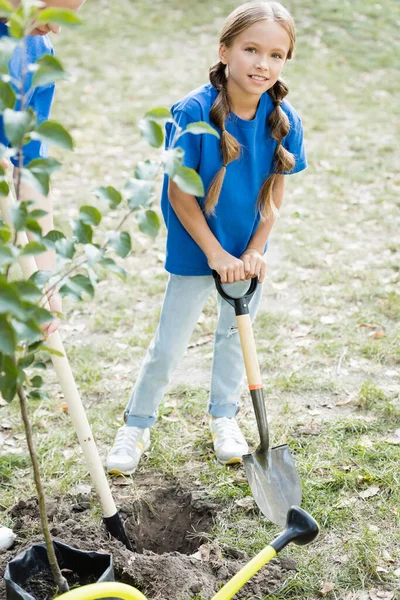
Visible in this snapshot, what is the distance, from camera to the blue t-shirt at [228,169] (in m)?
2.24

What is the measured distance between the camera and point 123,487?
2646 millimetres

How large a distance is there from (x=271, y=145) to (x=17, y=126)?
51.0 inches

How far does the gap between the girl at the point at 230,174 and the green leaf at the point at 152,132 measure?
809mm

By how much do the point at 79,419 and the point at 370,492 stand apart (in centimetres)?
115

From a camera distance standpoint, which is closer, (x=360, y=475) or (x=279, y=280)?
(x=360, y=475)

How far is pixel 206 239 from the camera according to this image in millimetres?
2314

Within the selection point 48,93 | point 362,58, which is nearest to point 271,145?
point 48,93

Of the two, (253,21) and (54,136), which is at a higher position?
(253,21)

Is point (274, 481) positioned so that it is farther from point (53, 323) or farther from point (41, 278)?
point (41, 278)

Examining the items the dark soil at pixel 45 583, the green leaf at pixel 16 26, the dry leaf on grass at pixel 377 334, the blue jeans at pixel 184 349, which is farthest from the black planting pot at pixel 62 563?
the dry leaf on grass at pixel 377 334

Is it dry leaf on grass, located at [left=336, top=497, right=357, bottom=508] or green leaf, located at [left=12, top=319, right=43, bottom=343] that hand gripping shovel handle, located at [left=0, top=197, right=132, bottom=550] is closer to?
→ green leaf, located at [left=12, top=319, right=43, bottom=343]

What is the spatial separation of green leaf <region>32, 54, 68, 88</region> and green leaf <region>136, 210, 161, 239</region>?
0.29 meters

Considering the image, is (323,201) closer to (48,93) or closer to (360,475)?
(360,475)

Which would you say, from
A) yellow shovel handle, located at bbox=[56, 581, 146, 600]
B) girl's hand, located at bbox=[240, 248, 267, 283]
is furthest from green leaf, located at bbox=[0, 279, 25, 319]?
girl's hand, located at bbox=[240, 248, 267, 283]
